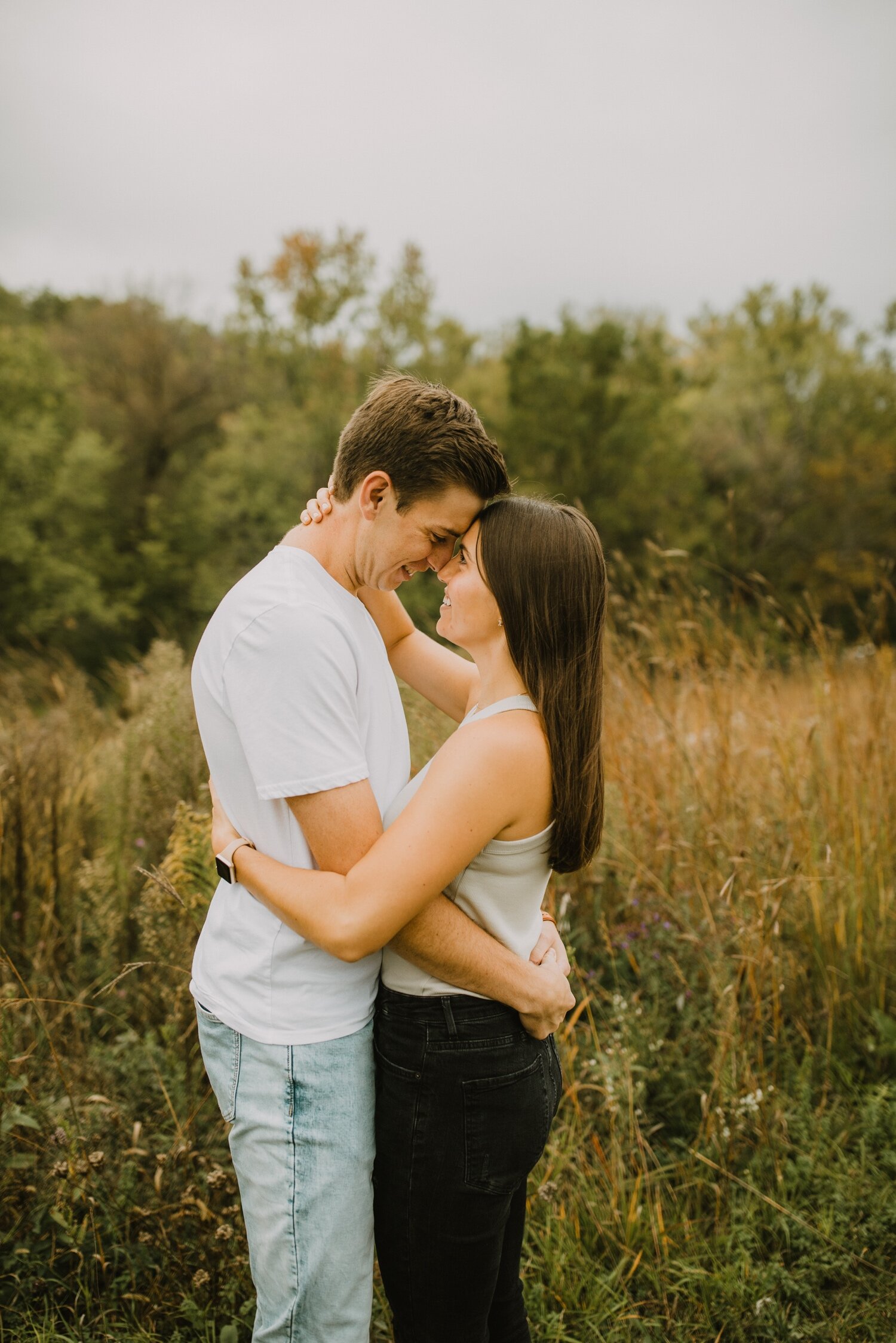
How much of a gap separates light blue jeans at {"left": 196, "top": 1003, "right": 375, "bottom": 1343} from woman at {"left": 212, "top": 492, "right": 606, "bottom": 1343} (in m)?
0.06

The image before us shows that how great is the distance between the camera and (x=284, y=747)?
1.19 meters

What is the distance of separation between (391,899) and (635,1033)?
6.42 ft

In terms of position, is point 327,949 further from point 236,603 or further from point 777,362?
point 777,362

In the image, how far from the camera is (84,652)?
19.3m

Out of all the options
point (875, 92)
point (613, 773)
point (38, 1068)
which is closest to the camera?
point (38, 1068)

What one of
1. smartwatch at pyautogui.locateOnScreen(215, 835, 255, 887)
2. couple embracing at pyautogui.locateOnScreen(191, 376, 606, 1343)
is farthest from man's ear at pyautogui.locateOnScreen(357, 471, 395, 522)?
smartwatch at pyautogui.locateOnScreen(215, 835, 255, 887)

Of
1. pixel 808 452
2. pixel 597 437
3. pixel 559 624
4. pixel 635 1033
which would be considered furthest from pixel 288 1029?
pixel 808 452

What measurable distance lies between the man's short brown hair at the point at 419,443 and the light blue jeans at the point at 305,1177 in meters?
1.03

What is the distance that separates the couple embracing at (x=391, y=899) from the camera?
1.21m

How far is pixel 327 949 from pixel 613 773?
7.76 ft

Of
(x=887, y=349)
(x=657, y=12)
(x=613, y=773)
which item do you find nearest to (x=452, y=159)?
(x=657, y=12)

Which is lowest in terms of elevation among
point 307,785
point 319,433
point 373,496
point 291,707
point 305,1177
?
point 305,1177

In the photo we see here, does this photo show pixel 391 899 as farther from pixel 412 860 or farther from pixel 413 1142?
pixel 413 1142

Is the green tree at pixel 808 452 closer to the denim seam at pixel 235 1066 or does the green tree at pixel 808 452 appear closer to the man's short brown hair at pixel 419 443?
the man's short brown hair at pixel 419 443
